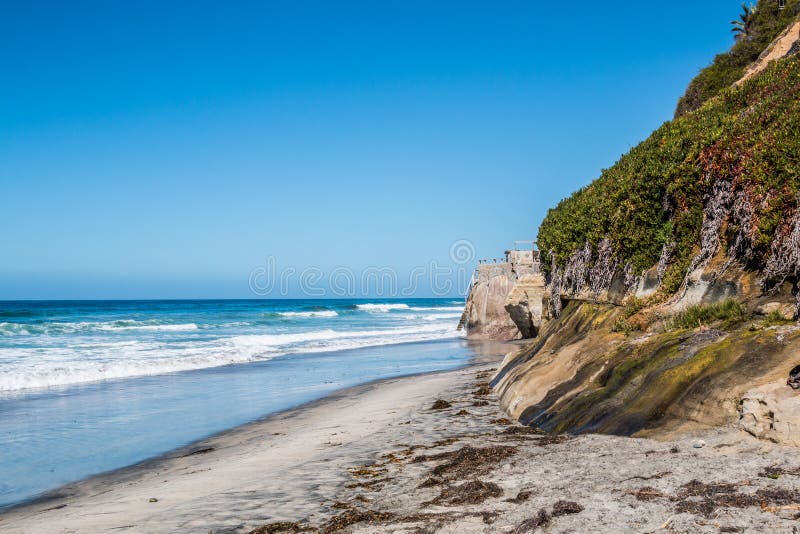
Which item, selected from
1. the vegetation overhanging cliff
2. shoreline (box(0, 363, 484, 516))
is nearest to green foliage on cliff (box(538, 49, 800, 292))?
the vegetation overhanging cliff

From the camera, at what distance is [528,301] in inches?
1075

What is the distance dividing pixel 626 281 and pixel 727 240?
2.33 metres

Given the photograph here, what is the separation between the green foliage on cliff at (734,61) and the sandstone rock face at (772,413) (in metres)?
21.1

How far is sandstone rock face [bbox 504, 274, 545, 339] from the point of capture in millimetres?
27172

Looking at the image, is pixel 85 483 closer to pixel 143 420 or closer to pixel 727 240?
pixel 143 420

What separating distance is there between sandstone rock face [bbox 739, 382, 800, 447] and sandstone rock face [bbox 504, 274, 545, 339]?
21.2 meters

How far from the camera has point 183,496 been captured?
6.86 m

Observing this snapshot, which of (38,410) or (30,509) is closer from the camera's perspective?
(30,509)

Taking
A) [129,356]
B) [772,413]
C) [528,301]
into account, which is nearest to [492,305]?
[528,301]

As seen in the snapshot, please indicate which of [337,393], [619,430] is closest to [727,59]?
[337,393]

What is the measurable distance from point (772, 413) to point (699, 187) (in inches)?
197

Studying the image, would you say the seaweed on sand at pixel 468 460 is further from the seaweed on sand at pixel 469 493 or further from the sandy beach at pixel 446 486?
the seaweed on sand at pixel 469 493

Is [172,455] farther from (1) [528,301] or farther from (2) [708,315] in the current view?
(1) [528,301]

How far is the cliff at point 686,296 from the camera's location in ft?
20.4
